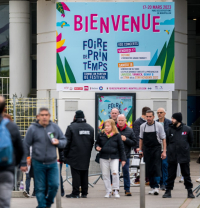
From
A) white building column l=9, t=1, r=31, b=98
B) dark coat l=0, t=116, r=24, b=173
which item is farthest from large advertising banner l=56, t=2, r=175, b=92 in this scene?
dark coat l=0, t=116, r=24, b=173

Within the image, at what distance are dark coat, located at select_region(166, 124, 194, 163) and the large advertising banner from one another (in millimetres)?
5747

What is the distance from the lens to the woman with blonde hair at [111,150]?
1020 cm

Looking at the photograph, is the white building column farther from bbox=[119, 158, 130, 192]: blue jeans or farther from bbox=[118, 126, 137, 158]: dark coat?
bbox=[119, 158, 130, 192]: blue jeans

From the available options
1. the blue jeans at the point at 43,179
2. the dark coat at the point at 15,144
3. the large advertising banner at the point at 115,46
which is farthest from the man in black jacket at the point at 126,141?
the large advertising banner at the point at 115,46

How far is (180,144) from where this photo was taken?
1013 centimetres

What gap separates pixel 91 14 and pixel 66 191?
6659 mm

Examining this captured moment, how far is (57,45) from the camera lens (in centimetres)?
1605

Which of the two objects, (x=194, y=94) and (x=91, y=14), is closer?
(x=91, y=14)

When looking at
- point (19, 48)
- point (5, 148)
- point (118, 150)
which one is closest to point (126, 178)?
point (118, 150)

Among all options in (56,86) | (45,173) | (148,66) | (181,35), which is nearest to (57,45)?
(56,86)

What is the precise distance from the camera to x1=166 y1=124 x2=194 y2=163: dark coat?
10078 millimetres

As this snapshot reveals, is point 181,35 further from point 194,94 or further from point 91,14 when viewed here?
point 194,94

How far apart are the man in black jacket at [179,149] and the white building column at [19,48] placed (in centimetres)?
967

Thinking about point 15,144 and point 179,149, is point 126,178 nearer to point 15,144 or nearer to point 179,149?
point 179,149
